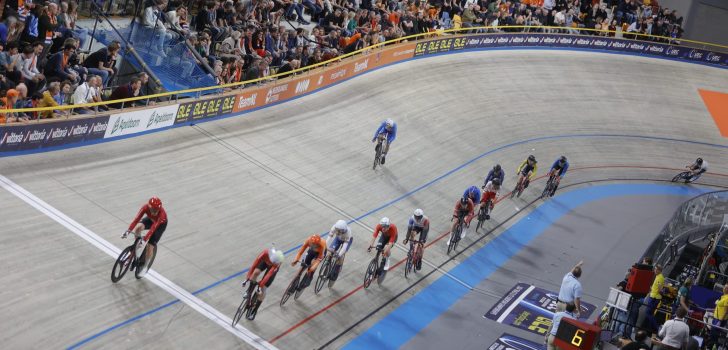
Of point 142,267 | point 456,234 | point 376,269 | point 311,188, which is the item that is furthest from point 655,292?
point 142,267

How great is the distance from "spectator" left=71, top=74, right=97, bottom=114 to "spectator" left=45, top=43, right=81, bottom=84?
0.60 ft

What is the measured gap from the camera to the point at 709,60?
34938 millimetres

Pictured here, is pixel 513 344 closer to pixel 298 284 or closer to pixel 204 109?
pixel 298 284

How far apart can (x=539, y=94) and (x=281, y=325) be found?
17892 mm

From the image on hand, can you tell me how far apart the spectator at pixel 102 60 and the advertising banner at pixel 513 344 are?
27.1 ft

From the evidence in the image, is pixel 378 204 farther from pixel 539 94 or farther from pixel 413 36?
pixel 539 94

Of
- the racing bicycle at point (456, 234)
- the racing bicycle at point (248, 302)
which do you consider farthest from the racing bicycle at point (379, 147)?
the racing bicycle at point (248, 302)

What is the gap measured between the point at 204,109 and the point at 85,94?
11.0 ft

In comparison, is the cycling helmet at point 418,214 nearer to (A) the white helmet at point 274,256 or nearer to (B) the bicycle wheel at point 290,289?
(B) the bicycle wheel at point 290,289

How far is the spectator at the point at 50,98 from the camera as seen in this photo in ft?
47.1

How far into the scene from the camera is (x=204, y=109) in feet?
60.2

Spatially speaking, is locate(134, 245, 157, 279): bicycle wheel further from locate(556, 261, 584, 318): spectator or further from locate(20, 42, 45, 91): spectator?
locate(556, 261, 584, 318): spectator

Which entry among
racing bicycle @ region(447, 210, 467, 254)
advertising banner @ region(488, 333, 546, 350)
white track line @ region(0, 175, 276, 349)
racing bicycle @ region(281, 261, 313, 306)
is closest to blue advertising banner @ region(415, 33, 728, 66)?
racing bicycle @ region(447, 210, 467, 254)

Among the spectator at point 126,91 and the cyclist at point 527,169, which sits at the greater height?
the spectator at point 126,91
